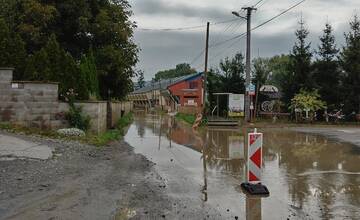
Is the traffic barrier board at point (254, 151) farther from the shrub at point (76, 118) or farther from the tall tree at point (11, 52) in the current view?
the tall tree at point (11, 52)

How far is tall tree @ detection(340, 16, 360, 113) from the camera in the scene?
37.9 meters

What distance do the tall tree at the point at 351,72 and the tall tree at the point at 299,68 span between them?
3.04 meters

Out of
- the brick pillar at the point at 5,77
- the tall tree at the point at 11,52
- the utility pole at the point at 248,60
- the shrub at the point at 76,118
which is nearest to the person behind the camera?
the brick pillar at the point at 5,77

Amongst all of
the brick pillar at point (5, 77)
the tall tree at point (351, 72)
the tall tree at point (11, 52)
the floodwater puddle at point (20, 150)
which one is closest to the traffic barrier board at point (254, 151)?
the floodwater puddle at point (20, 150)

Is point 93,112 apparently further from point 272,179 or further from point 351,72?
point 351,72

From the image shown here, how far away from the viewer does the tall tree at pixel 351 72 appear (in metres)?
37.9

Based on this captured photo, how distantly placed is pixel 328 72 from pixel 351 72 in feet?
6.18

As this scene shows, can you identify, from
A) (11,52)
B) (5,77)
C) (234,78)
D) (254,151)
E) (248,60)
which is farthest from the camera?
(234,78)

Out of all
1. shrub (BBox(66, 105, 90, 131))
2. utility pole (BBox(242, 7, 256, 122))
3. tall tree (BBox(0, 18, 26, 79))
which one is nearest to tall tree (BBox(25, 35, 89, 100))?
tall tree (BBox(0, 18, 26, 79))

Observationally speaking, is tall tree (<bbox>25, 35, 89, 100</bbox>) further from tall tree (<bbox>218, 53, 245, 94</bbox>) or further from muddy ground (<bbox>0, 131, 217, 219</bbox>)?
tall tree (<bbox>218, 53, 245, 94</bbox>)

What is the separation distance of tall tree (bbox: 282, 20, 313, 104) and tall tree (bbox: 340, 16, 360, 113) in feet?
9.96

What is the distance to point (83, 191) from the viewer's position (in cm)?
795

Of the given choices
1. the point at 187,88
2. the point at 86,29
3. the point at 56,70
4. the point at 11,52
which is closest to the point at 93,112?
the point at 56,70

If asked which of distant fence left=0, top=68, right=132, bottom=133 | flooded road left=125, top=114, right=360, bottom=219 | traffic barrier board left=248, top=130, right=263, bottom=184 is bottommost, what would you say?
flooded road left=125, top=114, right=360, bottom=219
